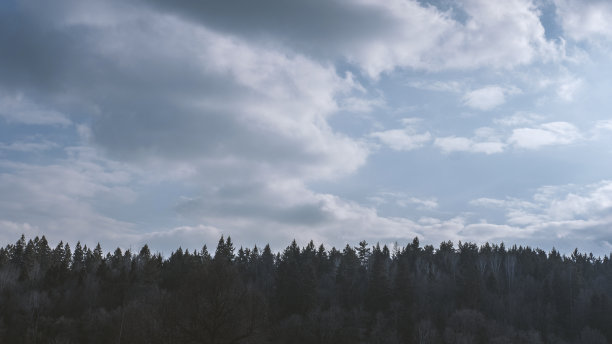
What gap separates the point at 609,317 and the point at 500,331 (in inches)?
1155

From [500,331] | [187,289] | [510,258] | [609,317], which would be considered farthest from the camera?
[510,258]

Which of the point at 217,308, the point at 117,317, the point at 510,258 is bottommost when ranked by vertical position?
the point at 117,317

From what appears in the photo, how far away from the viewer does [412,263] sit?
173m

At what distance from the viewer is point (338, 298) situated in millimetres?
133000

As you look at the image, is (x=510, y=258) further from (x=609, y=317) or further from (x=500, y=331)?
(x=500, y=331)

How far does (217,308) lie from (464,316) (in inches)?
3263

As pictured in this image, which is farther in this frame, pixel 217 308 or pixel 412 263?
pixel 412 263

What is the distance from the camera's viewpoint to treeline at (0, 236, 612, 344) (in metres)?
101

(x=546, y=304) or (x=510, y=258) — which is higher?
(x=510, y=258)

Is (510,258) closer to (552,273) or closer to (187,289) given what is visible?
(552,273)

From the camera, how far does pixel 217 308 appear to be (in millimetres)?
45156

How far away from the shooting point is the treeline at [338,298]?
332 feet

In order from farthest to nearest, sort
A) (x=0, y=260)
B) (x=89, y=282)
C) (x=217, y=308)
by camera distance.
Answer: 1. (x=0, y=260)
2. (x=89, y=282)
3. (x=217, y=308)

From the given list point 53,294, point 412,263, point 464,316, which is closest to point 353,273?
point 412,263
